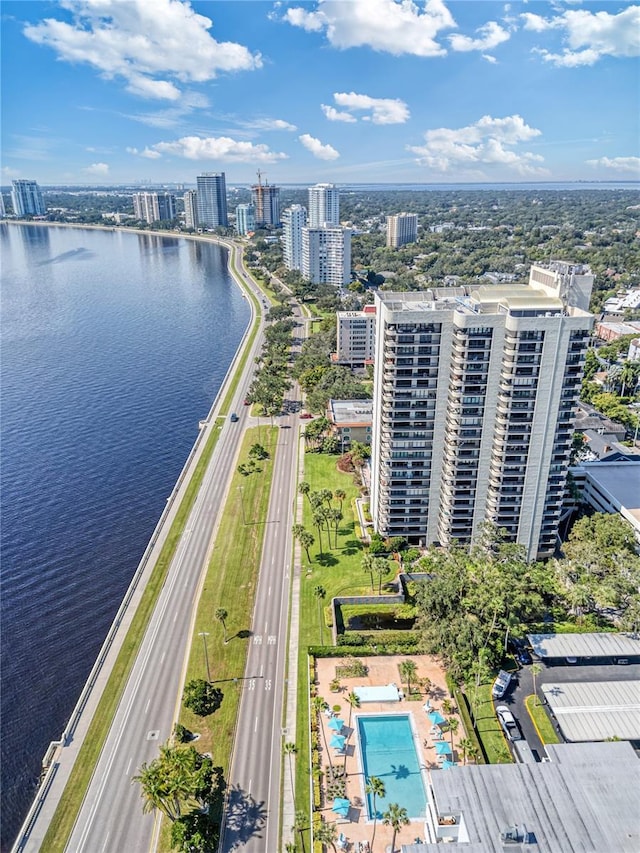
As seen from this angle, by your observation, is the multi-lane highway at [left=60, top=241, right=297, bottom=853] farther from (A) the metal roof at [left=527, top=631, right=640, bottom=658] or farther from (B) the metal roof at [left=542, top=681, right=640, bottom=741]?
(A) the metal roof at [left=527, top=631, right=640, bottom=658]

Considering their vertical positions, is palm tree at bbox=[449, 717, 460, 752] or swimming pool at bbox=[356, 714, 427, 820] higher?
palm tree at bbox=[449, 717, 460, 752]

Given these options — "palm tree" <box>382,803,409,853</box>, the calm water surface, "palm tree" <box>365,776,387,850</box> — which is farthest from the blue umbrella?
the calm water surface

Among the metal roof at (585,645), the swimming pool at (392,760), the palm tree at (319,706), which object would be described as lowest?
the swimming pool at (392,760)

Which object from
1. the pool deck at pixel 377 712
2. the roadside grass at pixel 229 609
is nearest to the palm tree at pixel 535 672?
the pool deck at pixel 377 712

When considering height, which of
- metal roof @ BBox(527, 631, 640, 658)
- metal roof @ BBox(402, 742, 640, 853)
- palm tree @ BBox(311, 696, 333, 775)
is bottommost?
palm tree @ BBox(311, 696, 333, 775)

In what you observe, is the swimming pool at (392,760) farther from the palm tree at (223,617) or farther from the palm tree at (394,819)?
the palm tree at (223,617)

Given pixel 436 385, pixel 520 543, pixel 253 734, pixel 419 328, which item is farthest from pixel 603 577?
pixel 253 734
